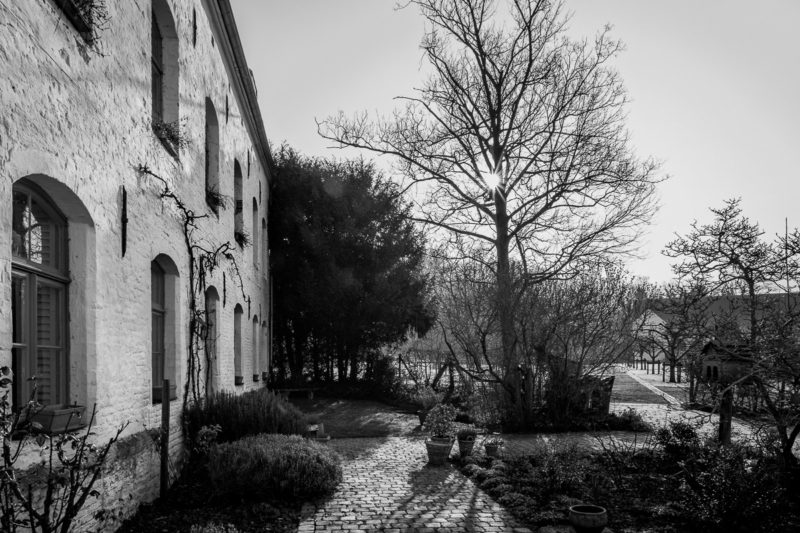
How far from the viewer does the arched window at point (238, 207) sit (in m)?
13.0

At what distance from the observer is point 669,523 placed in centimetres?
646

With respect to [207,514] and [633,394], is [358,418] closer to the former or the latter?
Result: [207,514]

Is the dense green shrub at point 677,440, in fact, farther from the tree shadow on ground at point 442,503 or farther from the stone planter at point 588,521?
the stone planter at point 588,521

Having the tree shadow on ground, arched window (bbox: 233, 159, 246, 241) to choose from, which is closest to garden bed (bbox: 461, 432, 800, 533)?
the tree shadow on ground

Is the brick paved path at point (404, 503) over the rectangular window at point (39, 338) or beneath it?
beneath

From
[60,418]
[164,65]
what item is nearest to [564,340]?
[164,65]

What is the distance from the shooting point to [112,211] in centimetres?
583

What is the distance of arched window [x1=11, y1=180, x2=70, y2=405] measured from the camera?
14.8 feet

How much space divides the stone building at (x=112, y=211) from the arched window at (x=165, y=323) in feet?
0.06

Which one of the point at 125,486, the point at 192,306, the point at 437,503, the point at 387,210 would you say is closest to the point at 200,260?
the point at 192,306

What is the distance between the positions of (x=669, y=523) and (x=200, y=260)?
654 centimetres

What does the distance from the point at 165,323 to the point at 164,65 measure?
3185 mm

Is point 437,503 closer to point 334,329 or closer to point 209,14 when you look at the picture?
point 209,14

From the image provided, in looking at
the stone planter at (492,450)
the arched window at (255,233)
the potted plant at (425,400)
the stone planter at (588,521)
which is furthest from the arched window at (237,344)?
the stone planter at (588,521)
